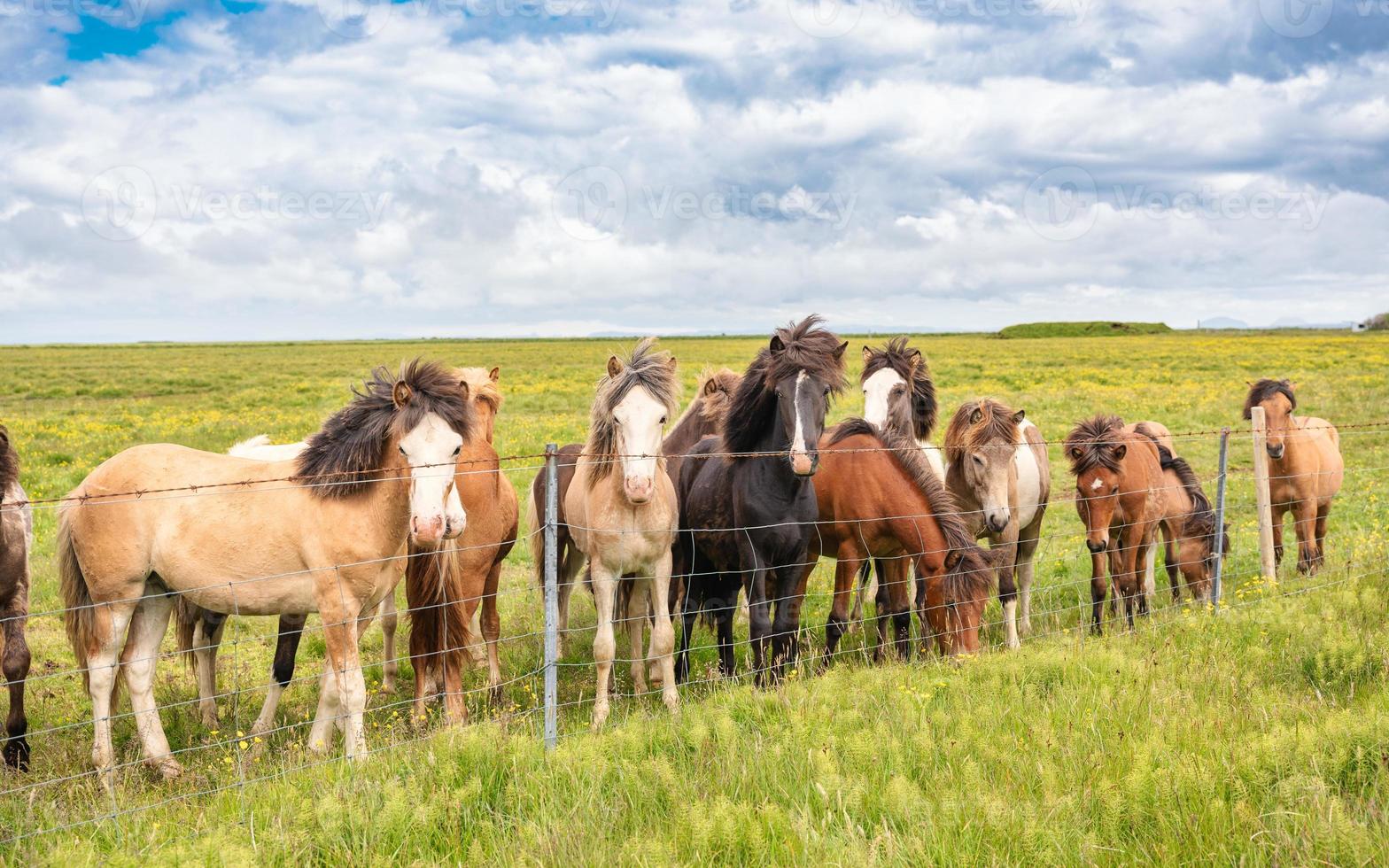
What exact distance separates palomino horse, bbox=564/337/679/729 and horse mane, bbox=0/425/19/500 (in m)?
3.52

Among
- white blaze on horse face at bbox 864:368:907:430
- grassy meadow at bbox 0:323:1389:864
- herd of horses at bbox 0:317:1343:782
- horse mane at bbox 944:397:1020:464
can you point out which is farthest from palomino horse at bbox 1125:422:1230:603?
white blaze on horse face at bbox 864:368:907:430

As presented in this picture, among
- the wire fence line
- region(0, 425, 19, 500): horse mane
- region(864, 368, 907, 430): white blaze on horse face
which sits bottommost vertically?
the wire fence line

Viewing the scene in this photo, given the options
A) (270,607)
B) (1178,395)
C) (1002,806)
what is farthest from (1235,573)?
(1178,395)

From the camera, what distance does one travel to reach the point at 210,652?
608 cm

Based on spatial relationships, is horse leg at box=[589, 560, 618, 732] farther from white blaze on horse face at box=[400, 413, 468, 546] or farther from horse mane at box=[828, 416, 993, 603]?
horse mane at box=[828, 416, 993, 603]

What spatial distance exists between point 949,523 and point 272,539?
4.40m

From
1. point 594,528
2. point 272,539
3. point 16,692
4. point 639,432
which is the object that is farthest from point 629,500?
point 16,692

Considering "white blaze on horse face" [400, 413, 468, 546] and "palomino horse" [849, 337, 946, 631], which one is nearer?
"white blaze on horse face" [400, 413, 468, 546]

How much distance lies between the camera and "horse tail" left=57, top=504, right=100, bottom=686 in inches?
199

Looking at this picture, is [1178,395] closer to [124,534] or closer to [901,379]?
[901,379]

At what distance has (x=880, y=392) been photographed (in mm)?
7797

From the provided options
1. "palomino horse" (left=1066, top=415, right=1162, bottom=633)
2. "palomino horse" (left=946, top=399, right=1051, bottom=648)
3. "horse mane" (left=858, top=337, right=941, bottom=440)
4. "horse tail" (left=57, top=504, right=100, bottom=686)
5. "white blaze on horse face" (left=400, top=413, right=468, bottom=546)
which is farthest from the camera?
"horse mane" (left=858, top=337, right=941, bottom=440)

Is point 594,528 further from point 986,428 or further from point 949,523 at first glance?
point 986,428

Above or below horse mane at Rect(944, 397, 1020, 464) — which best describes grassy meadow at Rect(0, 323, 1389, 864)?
below
